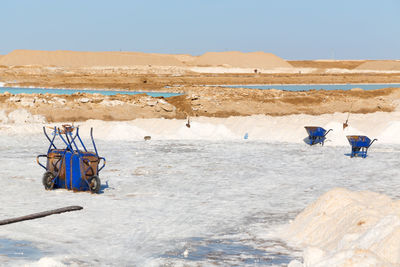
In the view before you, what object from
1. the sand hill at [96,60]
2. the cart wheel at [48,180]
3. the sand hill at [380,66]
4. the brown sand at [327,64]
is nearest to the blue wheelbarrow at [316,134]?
the cart wheel at [48,180]

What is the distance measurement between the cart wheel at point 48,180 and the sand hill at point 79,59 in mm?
140213

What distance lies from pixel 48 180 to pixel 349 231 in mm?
7061

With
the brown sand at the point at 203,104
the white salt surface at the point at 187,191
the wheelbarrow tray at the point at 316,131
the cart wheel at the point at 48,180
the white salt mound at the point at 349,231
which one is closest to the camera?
the white salt mound at the point at 349,231

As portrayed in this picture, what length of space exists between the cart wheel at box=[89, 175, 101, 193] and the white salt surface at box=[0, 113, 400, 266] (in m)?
0.19

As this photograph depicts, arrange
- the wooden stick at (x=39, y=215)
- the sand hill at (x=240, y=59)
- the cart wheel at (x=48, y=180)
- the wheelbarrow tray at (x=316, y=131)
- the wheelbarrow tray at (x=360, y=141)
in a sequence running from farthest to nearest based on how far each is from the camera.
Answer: the sand hill at (x=240, y=59), the wheelbarrow tray at (x=316, y=131), the wheelbarrow tray at (x=360, y=141), the cart wheel at (x=48, y=180), the wooden stick at (x=39, y=215)

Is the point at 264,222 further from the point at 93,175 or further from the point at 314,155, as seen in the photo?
the point at 314,155

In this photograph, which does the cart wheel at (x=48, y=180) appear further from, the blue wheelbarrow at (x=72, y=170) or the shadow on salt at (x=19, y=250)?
the shadow on salt at (x=19, y=250)

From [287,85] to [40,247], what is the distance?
67535 mm

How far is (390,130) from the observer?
2498 cm

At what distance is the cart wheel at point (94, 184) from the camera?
41.8 ft

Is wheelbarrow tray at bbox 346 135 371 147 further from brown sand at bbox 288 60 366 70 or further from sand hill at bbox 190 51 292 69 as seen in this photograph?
brown sand at bbox 288 60 366 70

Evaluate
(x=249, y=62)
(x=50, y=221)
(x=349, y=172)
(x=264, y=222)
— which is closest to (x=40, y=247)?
(x=50, y=221)

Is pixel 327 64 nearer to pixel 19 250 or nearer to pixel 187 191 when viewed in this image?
pixel 187 191

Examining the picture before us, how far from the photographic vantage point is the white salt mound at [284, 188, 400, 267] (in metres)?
6.28
